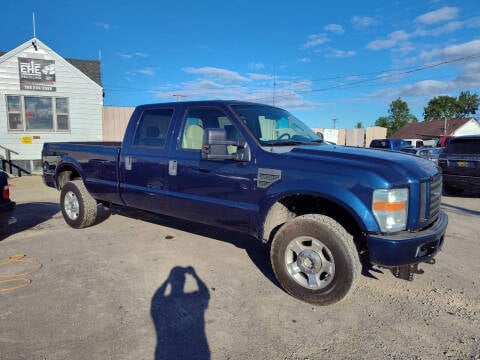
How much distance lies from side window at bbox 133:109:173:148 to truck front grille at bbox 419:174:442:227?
3.01 meters

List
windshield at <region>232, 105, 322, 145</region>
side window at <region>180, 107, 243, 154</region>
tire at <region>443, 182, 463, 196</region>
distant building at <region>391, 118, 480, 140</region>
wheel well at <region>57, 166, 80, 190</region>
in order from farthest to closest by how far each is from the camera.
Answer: distant building at <region>391, 118, 480, 140</region>
tire at <region>443, 182, 463, 196</region>
wheel well at <region>57, 166, 80, 190</region>
side window at <region>180, 107, 243, 154</region>
windshield at <region>232, 105, 322, 145</region>

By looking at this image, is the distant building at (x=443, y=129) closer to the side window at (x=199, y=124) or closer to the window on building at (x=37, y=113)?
the window on building at (x=37, y=113)

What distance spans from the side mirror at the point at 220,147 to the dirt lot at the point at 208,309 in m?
1.38

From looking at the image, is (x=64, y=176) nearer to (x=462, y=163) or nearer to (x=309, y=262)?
(x=309, y=262)

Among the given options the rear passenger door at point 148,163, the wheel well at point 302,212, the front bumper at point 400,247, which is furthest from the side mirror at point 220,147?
the front bumper at point 400,247

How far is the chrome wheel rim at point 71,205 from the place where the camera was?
19.6 ft

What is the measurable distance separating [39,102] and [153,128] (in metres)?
11.2

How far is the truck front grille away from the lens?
3.27 m

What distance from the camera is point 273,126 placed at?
173 inches

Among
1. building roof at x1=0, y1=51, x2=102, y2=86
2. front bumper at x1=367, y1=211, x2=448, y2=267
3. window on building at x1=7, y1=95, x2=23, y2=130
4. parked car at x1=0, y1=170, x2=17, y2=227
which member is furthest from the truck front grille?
building roof at x1=0, y1=51, x2=102, y2=86

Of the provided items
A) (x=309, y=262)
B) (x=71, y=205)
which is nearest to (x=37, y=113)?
(x=71, y=205)

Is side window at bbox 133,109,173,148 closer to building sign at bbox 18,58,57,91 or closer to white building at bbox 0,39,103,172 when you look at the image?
white building at bbox 0,39,103,172

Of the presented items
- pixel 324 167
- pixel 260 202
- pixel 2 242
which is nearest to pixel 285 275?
pixel 260 202

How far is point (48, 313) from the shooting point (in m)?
3.29
